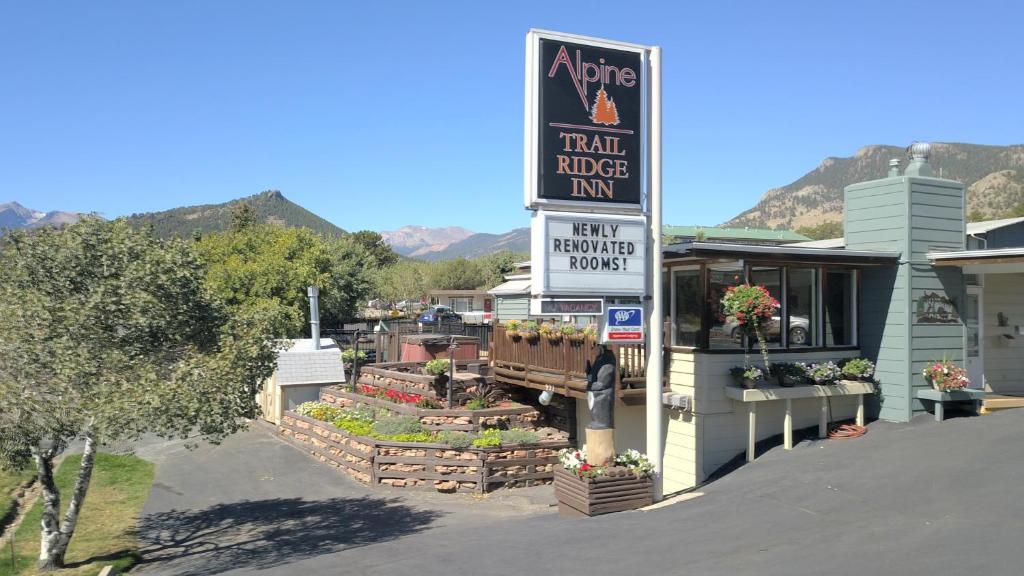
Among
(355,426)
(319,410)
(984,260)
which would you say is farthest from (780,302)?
(319,410)

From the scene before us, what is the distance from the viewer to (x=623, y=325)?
10.9m

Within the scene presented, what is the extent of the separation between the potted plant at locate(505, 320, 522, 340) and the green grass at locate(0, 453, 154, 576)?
8269 mm

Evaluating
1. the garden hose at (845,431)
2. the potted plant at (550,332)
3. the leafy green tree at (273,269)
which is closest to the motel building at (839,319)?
the garden hose at (845,431)

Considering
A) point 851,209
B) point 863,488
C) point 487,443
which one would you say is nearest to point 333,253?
point 487,443

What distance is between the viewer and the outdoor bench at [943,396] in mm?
12500

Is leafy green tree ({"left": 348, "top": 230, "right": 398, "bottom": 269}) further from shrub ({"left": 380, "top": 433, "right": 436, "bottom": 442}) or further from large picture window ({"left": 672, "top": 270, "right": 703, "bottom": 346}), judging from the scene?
large picture window ({"left": 672, "top": 270, "right": 703, "bottom": 346})

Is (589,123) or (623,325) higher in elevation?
(589,123)

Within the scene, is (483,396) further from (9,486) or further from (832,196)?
(832,196)

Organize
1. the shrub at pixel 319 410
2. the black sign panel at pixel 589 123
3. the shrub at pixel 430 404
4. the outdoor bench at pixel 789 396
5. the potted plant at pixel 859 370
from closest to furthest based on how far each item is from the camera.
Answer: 1. the black sign panel at pixel 589 123
2. the outdoor bench at pixel 789 396
3. the potted plant at pixel 859 370
4. the shrub at pixel 430 404
5. the shrub at pixel 319 410

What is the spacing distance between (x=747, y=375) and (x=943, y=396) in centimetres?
342

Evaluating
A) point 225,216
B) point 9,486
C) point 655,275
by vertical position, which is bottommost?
point 9,486

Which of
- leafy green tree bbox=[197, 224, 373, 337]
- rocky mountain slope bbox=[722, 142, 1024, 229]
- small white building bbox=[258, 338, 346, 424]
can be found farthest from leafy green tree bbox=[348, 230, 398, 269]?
small white building bbox=[258, 338, 346, 424]

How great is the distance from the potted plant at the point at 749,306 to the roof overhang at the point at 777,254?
0.60 metres

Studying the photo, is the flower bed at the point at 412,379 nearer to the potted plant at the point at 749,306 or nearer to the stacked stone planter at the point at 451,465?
the stacked stone planter at the point at 451,465
